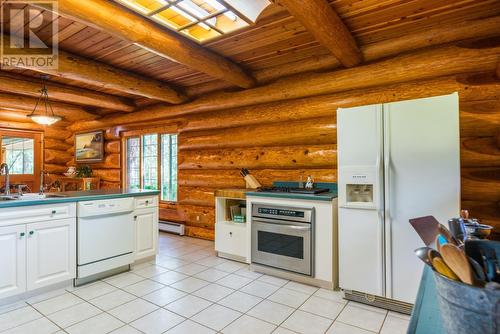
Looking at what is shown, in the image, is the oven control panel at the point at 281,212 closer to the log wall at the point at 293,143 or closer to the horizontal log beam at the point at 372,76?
the log wall at the point at 293,143

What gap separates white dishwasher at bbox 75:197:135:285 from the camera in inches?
119

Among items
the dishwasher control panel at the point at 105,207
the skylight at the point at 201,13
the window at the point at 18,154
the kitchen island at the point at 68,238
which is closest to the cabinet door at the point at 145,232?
the kitchen island at the point at 68,238

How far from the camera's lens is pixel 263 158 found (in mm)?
4219

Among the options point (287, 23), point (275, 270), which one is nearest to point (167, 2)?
point (287, 23)

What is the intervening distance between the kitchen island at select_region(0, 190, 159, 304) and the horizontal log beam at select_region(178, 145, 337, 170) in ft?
4.64

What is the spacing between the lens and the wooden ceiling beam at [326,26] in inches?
83.8

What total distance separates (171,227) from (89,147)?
Result: 3.35m

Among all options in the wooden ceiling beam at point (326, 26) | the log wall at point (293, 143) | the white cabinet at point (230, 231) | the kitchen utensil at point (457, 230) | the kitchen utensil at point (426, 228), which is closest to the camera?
the kitchen utensil at point (426, 228)

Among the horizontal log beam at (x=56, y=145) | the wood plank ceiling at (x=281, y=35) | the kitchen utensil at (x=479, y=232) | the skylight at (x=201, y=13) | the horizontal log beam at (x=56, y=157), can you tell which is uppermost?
the wood plank ceiling at (x=281, y=35)

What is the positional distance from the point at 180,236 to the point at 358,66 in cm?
405

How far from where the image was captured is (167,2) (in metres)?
2.19

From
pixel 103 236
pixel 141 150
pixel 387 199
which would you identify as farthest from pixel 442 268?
pixel 141 150

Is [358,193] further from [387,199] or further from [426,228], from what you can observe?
[426,228]

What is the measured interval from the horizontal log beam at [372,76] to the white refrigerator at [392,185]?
778 millimetres
